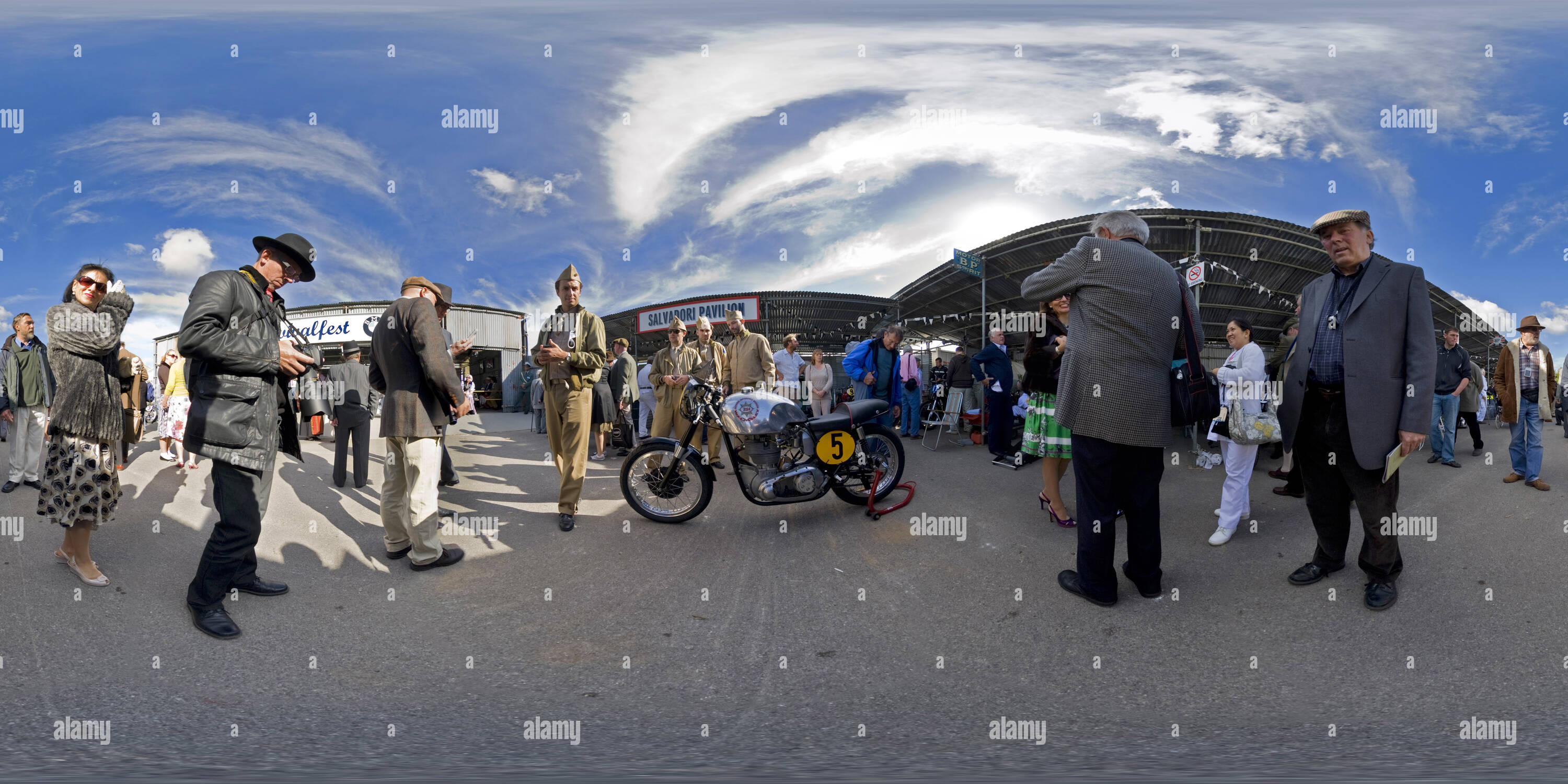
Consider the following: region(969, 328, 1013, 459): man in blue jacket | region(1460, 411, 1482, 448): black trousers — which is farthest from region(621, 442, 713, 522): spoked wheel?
region(1460, 411, 1482, 448): black trousers

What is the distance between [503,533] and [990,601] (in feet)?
10.7

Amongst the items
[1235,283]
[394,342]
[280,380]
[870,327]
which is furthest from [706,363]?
[870,327]

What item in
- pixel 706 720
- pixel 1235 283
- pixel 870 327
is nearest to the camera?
pixel 706 720

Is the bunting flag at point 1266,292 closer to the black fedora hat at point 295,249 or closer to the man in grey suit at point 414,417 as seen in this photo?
the man in grey suit at point 414,417

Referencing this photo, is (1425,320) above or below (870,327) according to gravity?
below

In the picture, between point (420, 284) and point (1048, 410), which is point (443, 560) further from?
point (1048, 410)

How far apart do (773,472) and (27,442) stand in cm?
660

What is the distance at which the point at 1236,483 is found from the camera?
4160 millimetres

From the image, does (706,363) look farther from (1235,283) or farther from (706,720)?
(1235,283)

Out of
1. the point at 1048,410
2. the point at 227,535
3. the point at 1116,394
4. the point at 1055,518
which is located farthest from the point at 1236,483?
the point at 227,535

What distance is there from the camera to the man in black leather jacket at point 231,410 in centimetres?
300

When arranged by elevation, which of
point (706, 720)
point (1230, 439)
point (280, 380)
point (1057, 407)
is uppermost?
point (280, 380)

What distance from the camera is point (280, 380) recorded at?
344cm

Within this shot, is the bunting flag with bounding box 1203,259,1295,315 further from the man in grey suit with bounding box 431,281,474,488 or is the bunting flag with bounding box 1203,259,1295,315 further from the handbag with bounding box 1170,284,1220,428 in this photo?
the man in grey suit with bounding box 431,281,474,488
